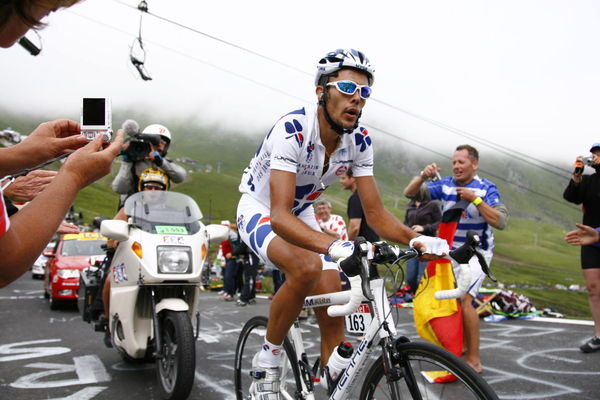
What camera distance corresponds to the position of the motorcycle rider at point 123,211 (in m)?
4.99

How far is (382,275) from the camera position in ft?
8.86

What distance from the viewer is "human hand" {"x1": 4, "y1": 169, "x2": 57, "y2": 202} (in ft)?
7.76

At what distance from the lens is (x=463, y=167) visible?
18.0 feet

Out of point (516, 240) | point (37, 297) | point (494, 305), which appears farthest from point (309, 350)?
point (516, 240)

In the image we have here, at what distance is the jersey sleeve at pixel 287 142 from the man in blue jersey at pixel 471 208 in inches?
94.9

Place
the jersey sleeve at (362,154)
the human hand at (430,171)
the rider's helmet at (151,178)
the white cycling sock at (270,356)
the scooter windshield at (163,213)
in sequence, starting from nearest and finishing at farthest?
the white cycling sock at (270,356) → the jersey sleeve at (362,154) → the scooter windshield at (163,213) → the rider's helmet at (151,178) → the human hand at (430,171)

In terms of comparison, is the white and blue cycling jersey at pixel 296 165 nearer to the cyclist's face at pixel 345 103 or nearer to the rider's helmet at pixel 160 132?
the cyclist's face at pixel 345 103

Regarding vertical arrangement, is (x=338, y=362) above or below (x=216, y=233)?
below

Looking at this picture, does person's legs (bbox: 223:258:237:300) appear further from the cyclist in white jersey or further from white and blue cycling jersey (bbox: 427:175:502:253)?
the cyclist in white jersey

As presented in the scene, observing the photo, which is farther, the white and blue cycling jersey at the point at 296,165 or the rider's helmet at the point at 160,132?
the rider's helmet at the point at 160,132

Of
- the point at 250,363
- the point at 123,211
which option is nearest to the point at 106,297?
the point at 123,211

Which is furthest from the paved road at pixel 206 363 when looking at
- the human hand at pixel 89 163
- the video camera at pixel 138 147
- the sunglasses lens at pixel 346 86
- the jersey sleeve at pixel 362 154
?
the human hand at pixel 89 163

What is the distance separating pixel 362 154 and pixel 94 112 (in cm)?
188

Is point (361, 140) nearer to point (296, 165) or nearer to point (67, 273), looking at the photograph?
point (296, 165)
